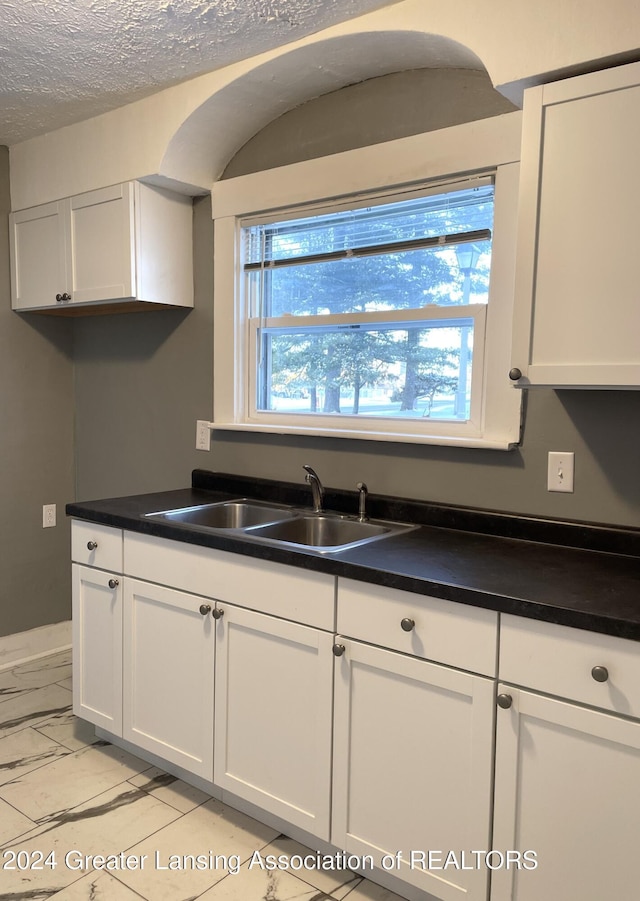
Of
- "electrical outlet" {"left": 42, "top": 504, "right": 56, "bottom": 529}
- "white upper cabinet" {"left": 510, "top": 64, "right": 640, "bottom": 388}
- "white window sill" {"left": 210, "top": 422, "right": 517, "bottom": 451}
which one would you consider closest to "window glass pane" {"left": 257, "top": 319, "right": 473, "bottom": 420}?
"white window sill" {"left": 210, "top": 422, "right": 517, "bottom": 451}

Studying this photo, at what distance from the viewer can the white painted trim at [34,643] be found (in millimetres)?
3232

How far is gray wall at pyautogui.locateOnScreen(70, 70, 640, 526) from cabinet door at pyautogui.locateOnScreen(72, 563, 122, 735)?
0.71 metres

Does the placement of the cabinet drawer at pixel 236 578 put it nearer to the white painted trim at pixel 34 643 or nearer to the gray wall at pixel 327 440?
the gray wall at pixel 327 440

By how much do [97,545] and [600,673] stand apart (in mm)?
1678

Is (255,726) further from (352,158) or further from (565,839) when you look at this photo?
(352,158)

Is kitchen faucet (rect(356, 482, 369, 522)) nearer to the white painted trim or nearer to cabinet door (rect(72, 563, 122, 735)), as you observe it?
cabinet door (rect(72, 563, 122, 735))

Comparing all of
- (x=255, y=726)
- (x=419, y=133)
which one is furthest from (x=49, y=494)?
(x=419, y=133)

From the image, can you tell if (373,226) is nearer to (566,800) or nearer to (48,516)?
(566,800)

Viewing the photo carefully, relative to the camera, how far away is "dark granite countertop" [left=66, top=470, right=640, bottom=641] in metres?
1.42

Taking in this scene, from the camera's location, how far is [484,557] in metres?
1.78

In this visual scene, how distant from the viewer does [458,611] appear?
60.2 inches

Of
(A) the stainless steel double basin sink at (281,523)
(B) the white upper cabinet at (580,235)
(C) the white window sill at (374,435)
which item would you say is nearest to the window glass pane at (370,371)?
(C) the white window sill at (374,435)

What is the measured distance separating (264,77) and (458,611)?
1.84m

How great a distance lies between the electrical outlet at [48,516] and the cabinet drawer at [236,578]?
132cm
